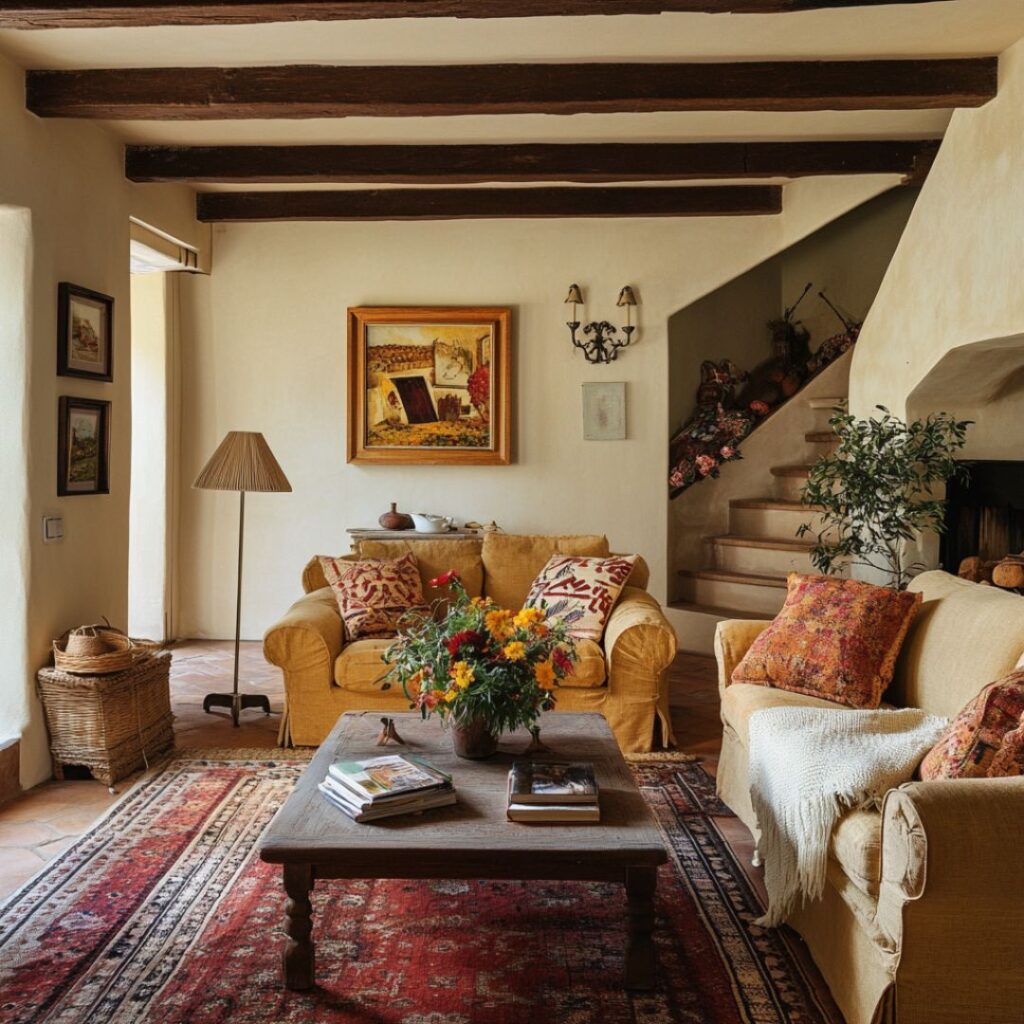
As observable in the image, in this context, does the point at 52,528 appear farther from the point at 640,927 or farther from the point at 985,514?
the point at 985,514

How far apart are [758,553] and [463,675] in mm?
4253

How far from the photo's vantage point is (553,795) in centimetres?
250

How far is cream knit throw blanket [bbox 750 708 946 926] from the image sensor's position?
238 cm

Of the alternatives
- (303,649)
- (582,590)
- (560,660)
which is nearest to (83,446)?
(303,649)

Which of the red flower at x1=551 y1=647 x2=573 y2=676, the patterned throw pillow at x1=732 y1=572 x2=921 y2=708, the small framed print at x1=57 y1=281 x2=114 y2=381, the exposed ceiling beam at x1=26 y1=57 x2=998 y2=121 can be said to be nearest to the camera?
the red flower at x1=551 y1=647 x2=573 y2=676

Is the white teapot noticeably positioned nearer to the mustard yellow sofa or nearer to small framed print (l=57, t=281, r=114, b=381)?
→ the mustard yellow sofa

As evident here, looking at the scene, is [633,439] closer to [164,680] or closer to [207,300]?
[207,300]

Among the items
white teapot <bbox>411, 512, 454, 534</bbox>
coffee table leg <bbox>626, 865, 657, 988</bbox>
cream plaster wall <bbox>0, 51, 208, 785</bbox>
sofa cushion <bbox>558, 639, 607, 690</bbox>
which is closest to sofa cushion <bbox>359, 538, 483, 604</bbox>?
sofa cushion <bbox>558, 639, 607, 690</bbox>

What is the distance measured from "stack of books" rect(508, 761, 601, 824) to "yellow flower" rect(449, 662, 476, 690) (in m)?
0.26

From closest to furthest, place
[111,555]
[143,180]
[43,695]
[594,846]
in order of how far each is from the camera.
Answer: [594,846] → [43,695] → [111,555] → [143,180]

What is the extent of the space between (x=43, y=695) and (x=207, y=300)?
344 centimetres

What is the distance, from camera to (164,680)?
13.9 ft

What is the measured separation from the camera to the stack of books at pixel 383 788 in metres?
2.45

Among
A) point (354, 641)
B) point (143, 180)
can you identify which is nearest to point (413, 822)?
point (354, 641)
